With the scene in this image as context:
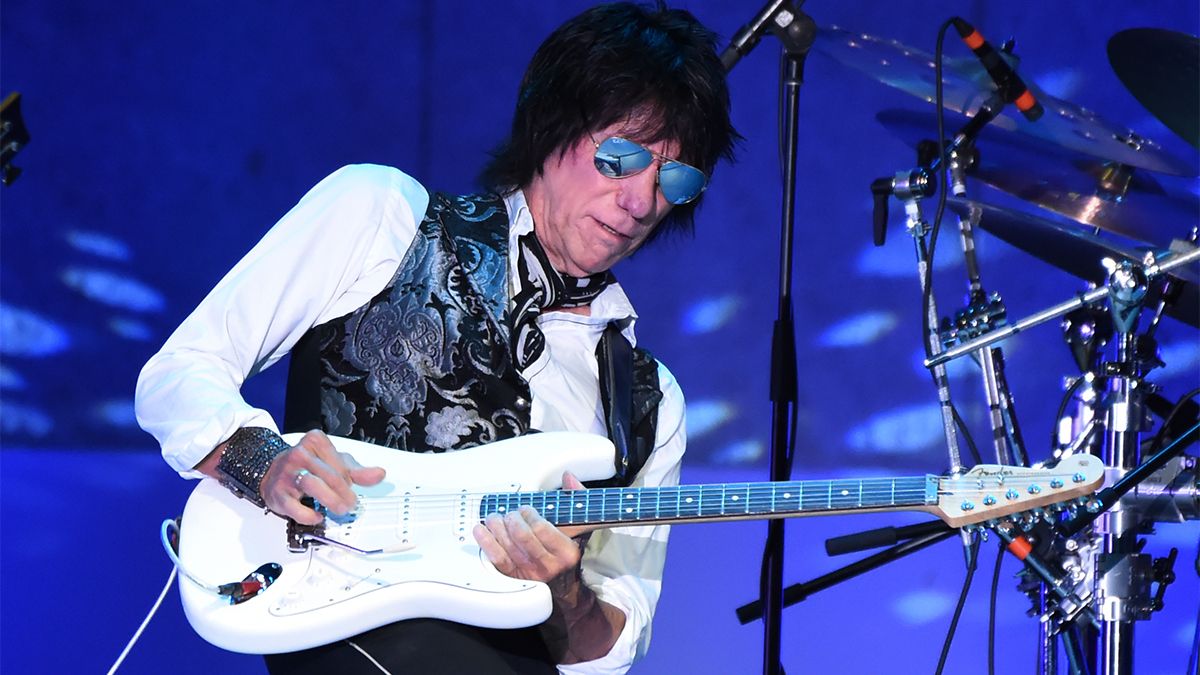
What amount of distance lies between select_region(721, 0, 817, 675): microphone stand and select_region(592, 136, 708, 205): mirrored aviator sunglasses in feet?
0.56

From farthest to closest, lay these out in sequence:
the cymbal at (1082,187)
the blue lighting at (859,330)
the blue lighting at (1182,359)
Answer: the blue lighting at (859,330) < the blue lighting at (1182,359) < the cymbal at (1082,187)

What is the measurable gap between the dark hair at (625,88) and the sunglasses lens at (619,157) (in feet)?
0.16

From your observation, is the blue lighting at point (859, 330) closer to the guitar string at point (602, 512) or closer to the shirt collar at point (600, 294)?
the shirt collar at point (600, 294)

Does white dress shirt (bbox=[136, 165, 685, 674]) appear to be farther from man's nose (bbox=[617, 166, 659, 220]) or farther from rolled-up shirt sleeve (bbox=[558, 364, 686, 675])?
man's nose (bbox=[617, 166, 659, 220])

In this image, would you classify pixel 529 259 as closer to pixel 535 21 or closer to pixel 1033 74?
pixel 535 21

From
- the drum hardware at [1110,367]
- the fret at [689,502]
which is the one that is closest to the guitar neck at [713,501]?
the fret at [689,502]

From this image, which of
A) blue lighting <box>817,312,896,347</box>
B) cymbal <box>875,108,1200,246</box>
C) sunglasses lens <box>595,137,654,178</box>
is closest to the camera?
sunglasses lens <box>595,137,654,178</box>

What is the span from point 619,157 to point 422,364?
0.45 meters

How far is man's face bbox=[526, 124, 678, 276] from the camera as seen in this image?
1.96 m

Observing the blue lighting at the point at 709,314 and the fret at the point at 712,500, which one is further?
the blue lighting at the point at 709,314

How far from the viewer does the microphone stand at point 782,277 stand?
198 cm

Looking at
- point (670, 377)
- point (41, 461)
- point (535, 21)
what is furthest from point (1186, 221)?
point (41, 461)

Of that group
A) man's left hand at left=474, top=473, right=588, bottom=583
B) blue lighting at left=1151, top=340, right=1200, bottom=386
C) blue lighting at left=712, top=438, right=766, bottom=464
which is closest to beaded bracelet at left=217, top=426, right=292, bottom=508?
man's left hand at left=474, top=473, right=588, bottom=583

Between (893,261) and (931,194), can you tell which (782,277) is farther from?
(893,261)
